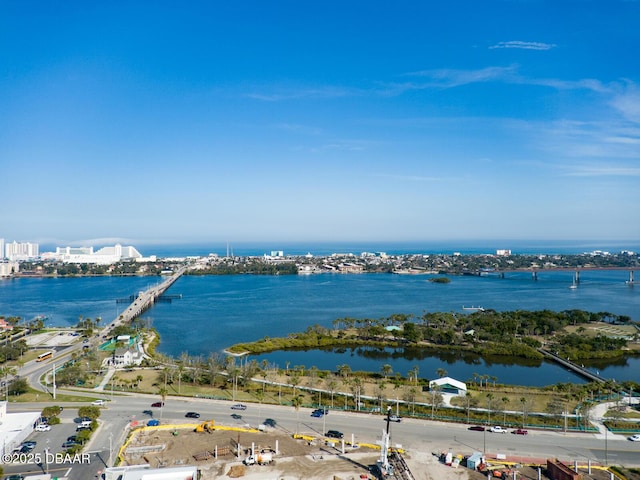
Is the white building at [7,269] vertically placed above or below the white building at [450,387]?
above

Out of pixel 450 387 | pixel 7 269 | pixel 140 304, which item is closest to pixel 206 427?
pixel 450 387

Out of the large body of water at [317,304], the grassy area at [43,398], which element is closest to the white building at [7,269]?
the large body of water at [317,304]

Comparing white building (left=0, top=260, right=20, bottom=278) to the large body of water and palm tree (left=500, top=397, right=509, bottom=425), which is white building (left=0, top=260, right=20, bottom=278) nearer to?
the large body of water

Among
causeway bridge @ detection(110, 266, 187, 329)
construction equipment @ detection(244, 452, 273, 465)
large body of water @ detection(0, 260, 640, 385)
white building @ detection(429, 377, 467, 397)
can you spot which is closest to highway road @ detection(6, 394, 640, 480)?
construction equipment @ detection(244, 452, 273, 465)

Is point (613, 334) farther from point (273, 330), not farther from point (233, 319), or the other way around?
point (233, 319)

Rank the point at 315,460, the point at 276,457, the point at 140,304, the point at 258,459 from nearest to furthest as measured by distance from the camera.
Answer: the point at 258,459 → the point at 315,460 → the point at 276,457 → the point at 140,304

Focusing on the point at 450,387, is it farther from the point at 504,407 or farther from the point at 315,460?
the point at 315,460

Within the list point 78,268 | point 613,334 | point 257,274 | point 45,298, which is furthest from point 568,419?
point 78,268

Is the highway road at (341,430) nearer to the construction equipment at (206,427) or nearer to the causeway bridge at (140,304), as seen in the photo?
the construction equipment at (206,427)
